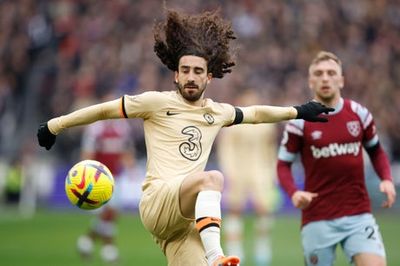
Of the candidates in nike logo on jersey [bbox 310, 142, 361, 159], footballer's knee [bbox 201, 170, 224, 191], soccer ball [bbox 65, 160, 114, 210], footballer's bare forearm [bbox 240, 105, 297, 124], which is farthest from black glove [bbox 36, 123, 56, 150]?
nike logo on jersey [bbox 310, 142, 361, 159]

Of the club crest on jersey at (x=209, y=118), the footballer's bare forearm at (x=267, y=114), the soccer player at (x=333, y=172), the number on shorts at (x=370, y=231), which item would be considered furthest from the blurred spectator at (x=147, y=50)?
the club crest on jersey at (x=209, y=118)

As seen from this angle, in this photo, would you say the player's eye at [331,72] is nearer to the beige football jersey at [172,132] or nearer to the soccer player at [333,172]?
the soccer player at [333,172]

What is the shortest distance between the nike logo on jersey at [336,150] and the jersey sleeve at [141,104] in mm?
1720

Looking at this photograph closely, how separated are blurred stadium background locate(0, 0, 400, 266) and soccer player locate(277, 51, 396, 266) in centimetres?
1136

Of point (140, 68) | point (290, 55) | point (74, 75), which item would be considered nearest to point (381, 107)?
point (290, 55)

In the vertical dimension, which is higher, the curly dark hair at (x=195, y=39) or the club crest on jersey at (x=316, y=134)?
the curly dark hair at (x=195, y=39)

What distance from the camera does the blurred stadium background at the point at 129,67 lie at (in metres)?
22.6

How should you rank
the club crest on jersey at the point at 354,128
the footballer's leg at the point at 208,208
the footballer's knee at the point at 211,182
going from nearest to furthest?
the footballer's leg at the point at 208,208, the footballer's knee at the point at 211,182, the club crest on jersey at the point at 354,128

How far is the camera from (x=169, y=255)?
25.8ft

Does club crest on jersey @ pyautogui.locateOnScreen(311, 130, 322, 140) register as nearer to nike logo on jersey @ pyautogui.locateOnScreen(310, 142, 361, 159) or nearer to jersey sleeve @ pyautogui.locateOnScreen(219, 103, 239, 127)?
nike logo on jersey @ pyautogui.locateOnScreen(310, 142, 361, 159)

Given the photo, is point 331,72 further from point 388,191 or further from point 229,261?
point 229,261

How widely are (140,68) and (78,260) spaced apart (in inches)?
412

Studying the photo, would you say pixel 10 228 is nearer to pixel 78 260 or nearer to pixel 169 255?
pixel 78 260

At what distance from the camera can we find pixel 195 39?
7945 mm
